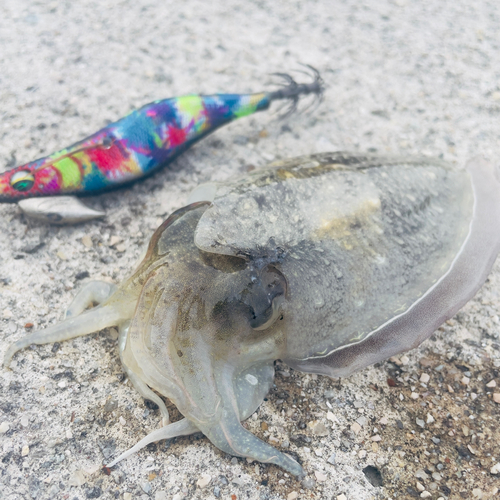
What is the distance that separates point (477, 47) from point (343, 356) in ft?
11.1

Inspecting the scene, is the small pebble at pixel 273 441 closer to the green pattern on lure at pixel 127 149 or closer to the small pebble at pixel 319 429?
the small pebble at pixel 319 429

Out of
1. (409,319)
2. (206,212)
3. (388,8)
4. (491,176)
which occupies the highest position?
(388,8)

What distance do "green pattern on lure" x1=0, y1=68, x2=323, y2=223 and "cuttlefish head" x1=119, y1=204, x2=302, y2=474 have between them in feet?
3.22

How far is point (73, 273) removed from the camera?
2672 mm

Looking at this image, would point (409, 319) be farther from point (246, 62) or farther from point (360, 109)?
point (246, 62)

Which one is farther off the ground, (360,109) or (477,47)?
(477,47)

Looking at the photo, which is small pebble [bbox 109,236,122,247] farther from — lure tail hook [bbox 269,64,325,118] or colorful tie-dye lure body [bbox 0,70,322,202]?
lure tail hook [bbox 269,64,325,118]

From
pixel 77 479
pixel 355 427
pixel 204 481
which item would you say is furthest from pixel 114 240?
pixel 355 427

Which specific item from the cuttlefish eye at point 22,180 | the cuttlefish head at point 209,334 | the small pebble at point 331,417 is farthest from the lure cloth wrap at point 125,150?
the small pebble at point 331,417

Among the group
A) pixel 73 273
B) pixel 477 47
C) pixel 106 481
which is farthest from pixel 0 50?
pixel 477 47

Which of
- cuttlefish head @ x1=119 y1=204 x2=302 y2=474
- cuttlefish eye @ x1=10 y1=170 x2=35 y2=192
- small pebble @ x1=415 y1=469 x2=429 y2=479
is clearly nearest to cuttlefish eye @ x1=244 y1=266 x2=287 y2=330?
cuttlefish head @ x1=119 y1=204 x2=302 y2=474

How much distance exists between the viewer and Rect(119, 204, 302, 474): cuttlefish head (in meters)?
1.96

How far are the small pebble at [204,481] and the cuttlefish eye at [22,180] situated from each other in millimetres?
1857

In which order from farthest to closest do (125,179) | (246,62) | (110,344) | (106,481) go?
(246,62) → (125,179) → (110,344) → (106,481)
